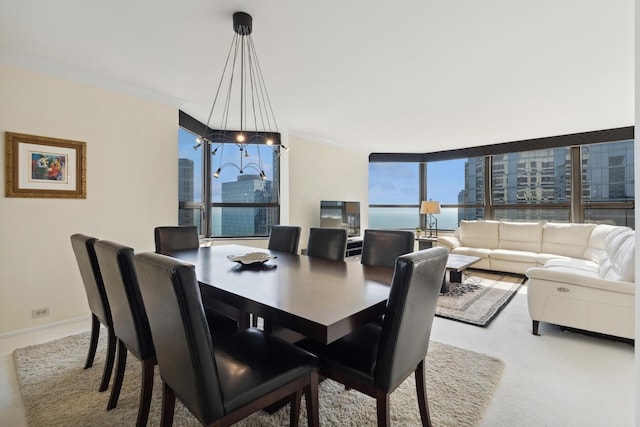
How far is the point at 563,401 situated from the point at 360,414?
48.5 inches

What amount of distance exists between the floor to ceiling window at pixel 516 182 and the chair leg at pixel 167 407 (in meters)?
6.23

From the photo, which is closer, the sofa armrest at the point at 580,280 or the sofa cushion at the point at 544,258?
the sofa armrest at the point at 580,280

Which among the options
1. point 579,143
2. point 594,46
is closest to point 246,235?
point 594,46

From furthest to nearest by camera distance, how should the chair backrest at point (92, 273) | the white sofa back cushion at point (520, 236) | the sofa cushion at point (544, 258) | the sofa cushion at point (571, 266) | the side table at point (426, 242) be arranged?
the side table at point (426, 242) → the white sofa back cushion at point (520, 236) → the sofa cushion at point (544, 258) → the sofa cushion at point (571, 266) → the chair backrest at point (92, 273)

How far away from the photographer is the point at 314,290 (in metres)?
1.64

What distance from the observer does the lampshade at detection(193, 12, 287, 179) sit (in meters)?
2.49

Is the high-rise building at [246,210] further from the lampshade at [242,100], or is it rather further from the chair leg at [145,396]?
the chair leg at [145,396]

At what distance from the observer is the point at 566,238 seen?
4934mm

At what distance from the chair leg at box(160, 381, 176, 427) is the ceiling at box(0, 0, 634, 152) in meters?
2.20

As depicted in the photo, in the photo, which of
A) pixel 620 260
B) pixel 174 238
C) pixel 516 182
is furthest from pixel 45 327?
pixel 516 182

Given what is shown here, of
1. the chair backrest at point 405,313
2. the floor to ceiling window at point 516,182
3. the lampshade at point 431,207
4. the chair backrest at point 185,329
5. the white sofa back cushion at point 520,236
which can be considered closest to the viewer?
the chair backrest at point 185,329

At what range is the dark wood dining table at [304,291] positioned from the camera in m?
1.28

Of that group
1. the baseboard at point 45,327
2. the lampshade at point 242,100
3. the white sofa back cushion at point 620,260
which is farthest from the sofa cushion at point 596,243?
the baseboard at point 45,327

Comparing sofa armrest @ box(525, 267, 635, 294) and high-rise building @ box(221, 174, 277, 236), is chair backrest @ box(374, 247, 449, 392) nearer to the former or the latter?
sofa armrest @ box(525, 267, 635, 294)
